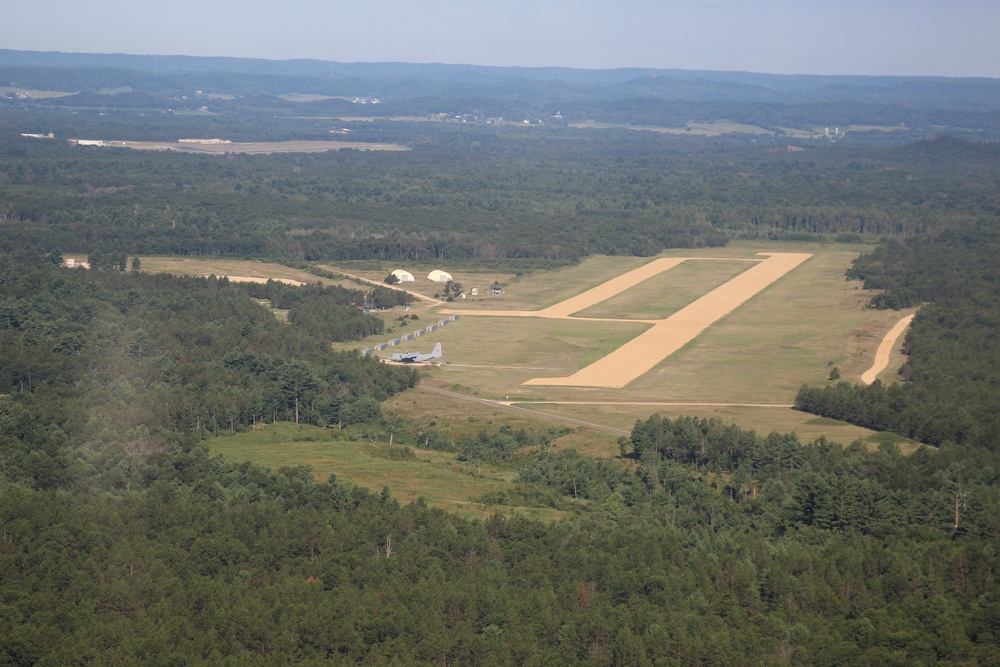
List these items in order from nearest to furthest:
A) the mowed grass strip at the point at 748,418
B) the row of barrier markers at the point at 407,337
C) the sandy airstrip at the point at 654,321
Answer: the mowed grass strip at the point at 748,418, the sandy airstrip at the point at 654,321, the row of barrier markers at the point at 407,337

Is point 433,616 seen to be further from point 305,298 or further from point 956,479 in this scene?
point 305,298

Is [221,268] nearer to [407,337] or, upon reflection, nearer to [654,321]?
[407,337]

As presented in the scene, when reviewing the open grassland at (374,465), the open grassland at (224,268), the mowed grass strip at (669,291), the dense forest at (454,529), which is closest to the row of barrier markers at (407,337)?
the dense forest at (454,529)

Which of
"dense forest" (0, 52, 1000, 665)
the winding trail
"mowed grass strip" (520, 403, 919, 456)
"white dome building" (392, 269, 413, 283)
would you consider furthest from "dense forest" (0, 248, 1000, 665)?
"white dome building" (392, 269, 413, 283)

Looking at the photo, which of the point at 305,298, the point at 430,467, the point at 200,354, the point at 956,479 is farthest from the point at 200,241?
the point at 956,479

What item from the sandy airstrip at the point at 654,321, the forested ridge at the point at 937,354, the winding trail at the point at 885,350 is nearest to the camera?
the forested ridge at the point at 937,354

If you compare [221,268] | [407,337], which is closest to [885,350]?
[407,337]

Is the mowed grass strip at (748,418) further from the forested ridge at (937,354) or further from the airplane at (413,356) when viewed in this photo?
the airplane at (413,356)

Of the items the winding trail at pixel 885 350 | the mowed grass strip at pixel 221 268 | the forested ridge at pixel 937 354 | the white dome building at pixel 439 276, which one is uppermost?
the forested ridge at pixel 937 354
